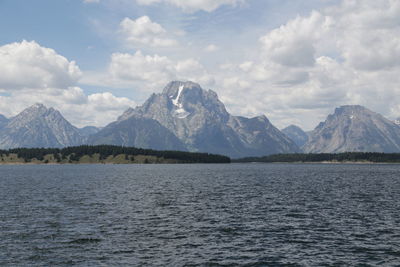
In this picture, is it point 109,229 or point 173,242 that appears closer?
point 173,242

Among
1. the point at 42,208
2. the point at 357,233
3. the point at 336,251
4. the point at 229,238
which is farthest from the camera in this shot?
the point at 42,208

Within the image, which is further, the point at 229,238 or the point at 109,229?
the point at 109,229

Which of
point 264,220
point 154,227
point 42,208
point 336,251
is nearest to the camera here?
point 336,251

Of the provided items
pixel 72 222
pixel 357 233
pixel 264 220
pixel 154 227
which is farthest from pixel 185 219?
pixel 357 233

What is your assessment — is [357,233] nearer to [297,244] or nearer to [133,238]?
[297,244]

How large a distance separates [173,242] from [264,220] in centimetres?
2316

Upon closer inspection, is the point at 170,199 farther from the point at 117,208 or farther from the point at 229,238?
the point at 229,238

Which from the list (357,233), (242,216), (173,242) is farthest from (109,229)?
(357,233)

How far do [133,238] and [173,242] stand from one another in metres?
6.32

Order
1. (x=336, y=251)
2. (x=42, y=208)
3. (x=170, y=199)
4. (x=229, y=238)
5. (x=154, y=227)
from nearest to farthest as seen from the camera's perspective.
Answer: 1. (x=336, y=251)
2. (x=229, y=238)
3. (x=154, y=227)
4. (x=42, y=208)
5. (x=170, y=199)

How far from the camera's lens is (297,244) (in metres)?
51.5

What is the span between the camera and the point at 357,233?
58438 mm

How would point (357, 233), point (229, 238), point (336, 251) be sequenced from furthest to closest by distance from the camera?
point (357, 233) < point (229, 238) < point (336, 251)

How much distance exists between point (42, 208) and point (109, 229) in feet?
97.8
